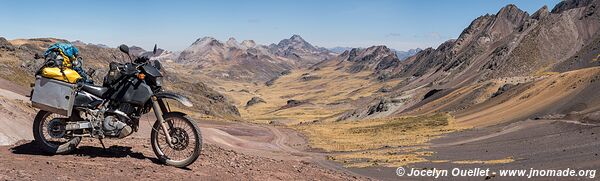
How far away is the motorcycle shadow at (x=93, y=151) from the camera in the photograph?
12.6m

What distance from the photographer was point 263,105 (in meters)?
179

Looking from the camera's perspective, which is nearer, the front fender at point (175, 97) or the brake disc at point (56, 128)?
the front fender at point (175, 97)

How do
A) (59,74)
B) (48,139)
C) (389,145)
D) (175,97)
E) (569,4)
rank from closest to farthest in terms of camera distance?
1. (175,97)
2. (59,74)
3. (48,139)
4. (389,145)
5. (569,4)

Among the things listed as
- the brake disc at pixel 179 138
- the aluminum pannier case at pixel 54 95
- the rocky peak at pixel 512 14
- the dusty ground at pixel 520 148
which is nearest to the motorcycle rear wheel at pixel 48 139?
the aluminum pannier case at pixel 54 95

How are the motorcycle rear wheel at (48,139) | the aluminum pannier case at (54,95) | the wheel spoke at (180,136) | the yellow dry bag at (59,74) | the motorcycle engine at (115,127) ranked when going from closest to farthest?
the motorcycle engine at (115,127)
the wheel spoke at (180,136)
the aluminum pannier case at (54,95)
the yellow dry bag at (59,74)
the motorcycle rear wheel at (48,139)

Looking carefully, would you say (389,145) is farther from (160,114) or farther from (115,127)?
(115,127)

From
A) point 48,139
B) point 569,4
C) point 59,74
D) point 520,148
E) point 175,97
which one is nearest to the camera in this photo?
point 175,97

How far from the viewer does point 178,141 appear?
39.1 ft

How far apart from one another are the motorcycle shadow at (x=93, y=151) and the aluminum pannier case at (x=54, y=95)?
1.22 metres

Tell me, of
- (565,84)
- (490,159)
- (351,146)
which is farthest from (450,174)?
(565,84)

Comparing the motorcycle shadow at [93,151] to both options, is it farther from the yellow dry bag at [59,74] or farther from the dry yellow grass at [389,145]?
the dry yellow grass at [389,145]

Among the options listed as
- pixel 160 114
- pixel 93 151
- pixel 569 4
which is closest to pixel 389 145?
pixel 93 151

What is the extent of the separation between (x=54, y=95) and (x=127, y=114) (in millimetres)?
1954

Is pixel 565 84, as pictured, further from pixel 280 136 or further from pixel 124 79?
pixel 124 79
